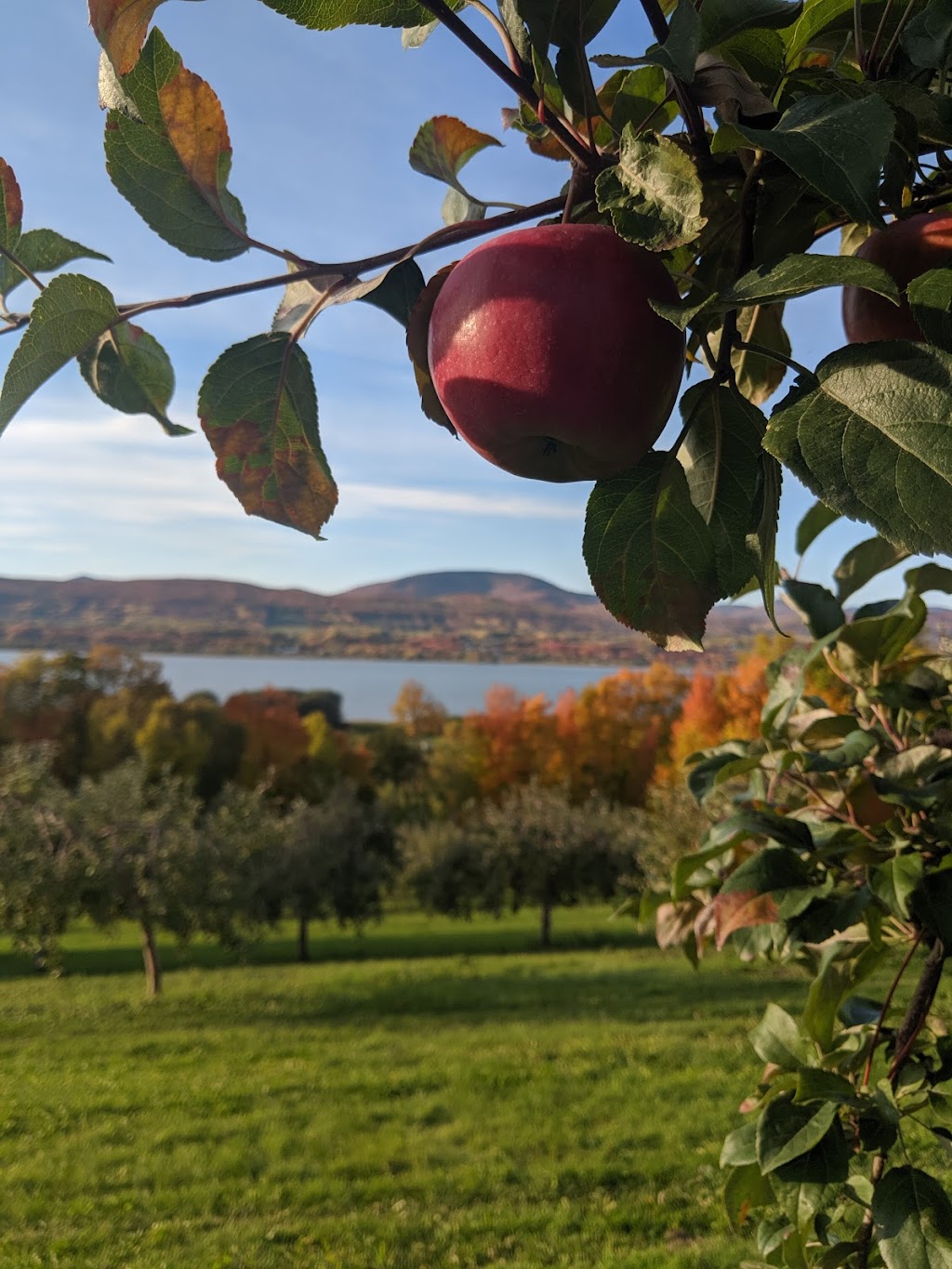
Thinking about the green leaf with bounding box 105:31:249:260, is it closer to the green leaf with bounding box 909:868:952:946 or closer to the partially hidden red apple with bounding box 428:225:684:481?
the partially hidden red apple with bounding box 428:225:684:481

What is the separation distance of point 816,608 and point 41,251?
81cm

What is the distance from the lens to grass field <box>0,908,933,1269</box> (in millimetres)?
4844

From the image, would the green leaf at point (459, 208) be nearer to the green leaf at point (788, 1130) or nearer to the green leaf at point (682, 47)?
the green leaf at point (682, 47)

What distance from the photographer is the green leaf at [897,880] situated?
0.72 metres

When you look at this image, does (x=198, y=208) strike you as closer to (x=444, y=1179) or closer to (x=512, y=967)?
(x=444, y=1179)

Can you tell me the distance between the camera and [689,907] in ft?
4.06

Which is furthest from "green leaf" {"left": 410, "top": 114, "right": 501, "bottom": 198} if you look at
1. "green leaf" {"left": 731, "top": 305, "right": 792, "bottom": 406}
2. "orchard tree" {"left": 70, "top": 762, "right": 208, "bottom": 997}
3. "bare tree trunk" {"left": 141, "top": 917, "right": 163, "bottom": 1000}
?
"bare tree trunk" {"left": 141, "top": 917, "right": 163, "bottom": 1000}

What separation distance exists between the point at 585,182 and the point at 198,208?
19cm

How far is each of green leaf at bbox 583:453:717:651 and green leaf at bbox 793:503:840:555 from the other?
554mm

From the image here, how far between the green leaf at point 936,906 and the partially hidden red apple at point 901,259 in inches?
18.0

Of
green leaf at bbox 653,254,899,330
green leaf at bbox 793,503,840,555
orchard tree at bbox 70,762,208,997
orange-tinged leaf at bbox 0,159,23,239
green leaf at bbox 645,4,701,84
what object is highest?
orange-tinged leaf at bbox 0,159,23,239

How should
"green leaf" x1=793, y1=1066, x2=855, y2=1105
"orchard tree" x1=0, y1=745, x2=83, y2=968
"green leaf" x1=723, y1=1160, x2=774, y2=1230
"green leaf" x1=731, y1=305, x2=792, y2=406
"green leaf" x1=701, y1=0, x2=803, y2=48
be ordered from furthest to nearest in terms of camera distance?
"orchard tree" x1=0, y1=745, x2=83, y2=968
"green leaf" x1=723, y1=1160, x2=774, y2=1230
"green leaf" x1=793, y1=1066, x2=855, y2=1105
"green leaf" x1=731, y1=305, x2=792, y2=406
"green leaf" x1=701, y1=0, x2=803, y2=48

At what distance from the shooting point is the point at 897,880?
0.73 meters

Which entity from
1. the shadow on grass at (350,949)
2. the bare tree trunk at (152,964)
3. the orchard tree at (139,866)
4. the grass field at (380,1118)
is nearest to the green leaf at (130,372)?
the grass field at (380,1118)
